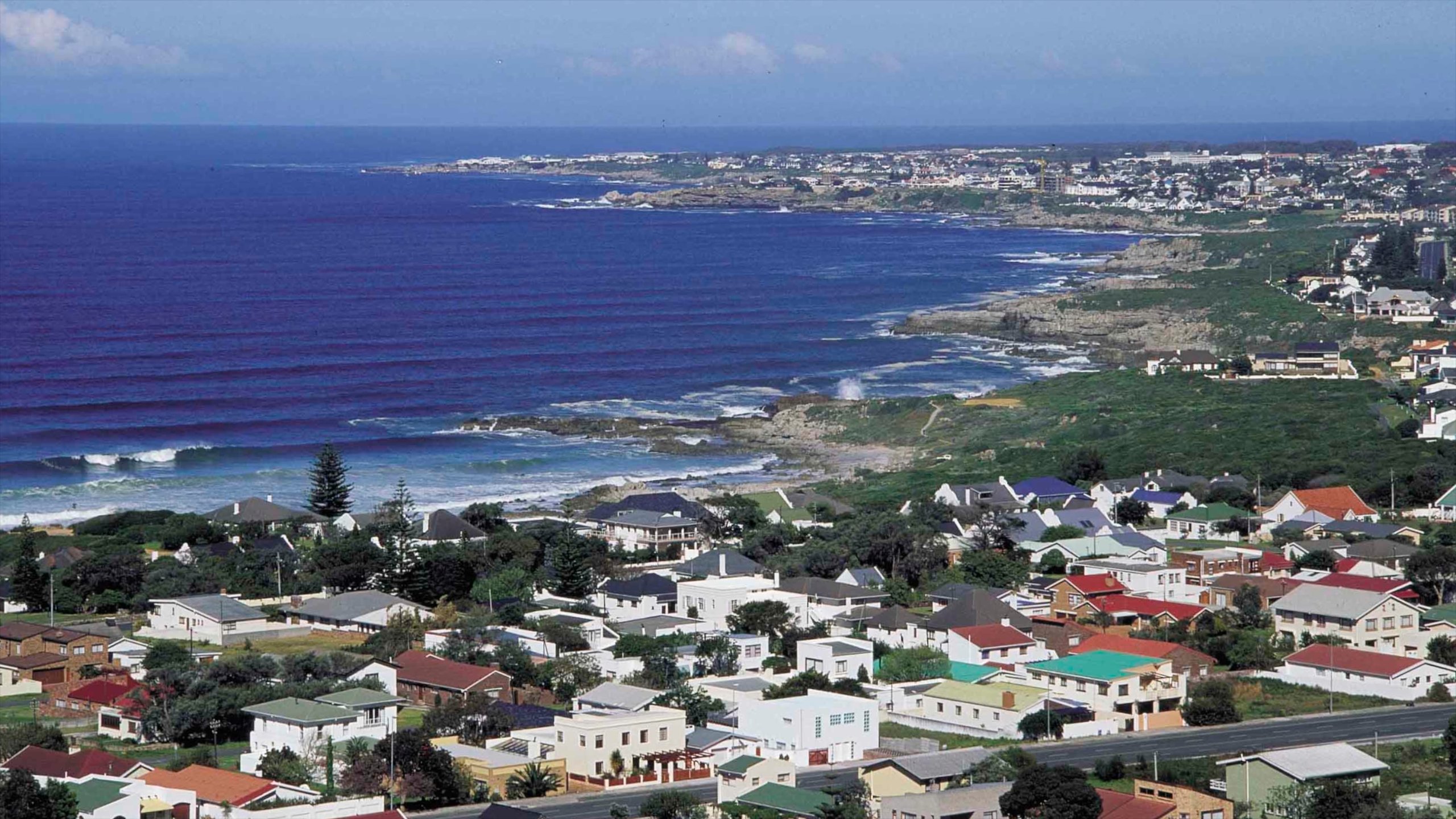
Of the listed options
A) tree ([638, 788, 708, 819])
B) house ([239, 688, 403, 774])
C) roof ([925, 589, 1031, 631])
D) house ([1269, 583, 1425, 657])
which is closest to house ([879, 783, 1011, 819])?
tree ([638, 788, 708, 819])

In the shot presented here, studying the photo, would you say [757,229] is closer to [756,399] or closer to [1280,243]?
[1280,243]

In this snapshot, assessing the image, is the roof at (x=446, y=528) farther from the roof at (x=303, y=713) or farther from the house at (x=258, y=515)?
the roof at (x=303, y=713)

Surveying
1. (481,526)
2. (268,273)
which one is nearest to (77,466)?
(481,526)

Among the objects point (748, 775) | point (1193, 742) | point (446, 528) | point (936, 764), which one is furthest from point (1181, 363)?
point (748, 775)

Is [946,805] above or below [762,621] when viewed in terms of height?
above

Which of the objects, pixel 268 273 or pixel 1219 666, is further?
pixel 268 273

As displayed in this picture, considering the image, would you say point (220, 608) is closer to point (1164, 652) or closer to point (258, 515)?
point (258, 515)
